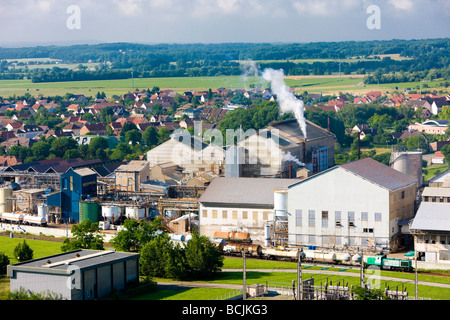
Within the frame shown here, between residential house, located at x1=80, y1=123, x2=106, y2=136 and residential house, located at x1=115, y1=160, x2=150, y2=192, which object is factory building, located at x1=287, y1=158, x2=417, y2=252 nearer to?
residential house, located at x1=115, y1=160, x2=150, y2=192

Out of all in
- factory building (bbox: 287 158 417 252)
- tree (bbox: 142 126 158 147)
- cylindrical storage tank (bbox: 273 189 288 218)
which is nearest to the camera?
factory building (bbox: 287 158 417 252)

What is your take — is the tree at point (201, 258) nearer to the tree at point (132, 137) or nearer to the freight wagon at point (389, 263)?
the freight wagon at point (389, 263)

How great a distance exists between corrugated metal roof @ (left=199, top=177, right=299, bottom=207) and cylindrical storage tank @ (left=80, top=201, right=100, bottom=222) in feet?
30.2

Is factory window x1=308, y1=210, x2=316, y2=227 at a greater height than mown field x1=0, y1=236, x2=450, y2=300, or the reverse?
factory window x1=308, y1=210, x2=316, y2=227

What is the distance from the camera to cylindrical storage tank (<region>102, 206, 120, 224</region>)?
182 feet

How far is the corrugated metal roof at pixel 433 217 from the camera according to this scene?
43.1 meters

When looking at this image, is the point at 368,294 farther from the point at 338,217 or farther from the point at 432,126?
the point at 432,126

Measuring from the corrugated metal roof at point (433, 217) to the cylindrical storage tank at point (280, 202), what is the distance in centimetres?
805

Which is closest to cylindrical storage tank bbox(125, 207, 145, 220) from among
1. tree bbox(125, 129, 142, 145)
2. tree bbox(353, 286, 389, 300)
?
tree bbox(353, 286, 389, 300)

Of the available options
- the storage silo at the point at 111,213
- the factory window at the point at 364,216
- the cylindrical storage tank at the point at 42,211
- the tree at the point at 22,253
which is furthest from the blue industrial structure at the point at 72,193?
the factory window at the point at 364,216

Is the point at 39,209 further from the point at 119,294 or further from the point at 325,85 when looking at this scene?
the point at 325,85

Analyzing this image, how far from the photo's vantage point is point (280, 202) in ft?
157

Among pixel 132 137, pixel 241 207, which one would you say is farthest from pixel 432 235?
pixel 132 137

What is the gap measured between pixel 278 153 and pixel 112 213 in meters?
15.0
